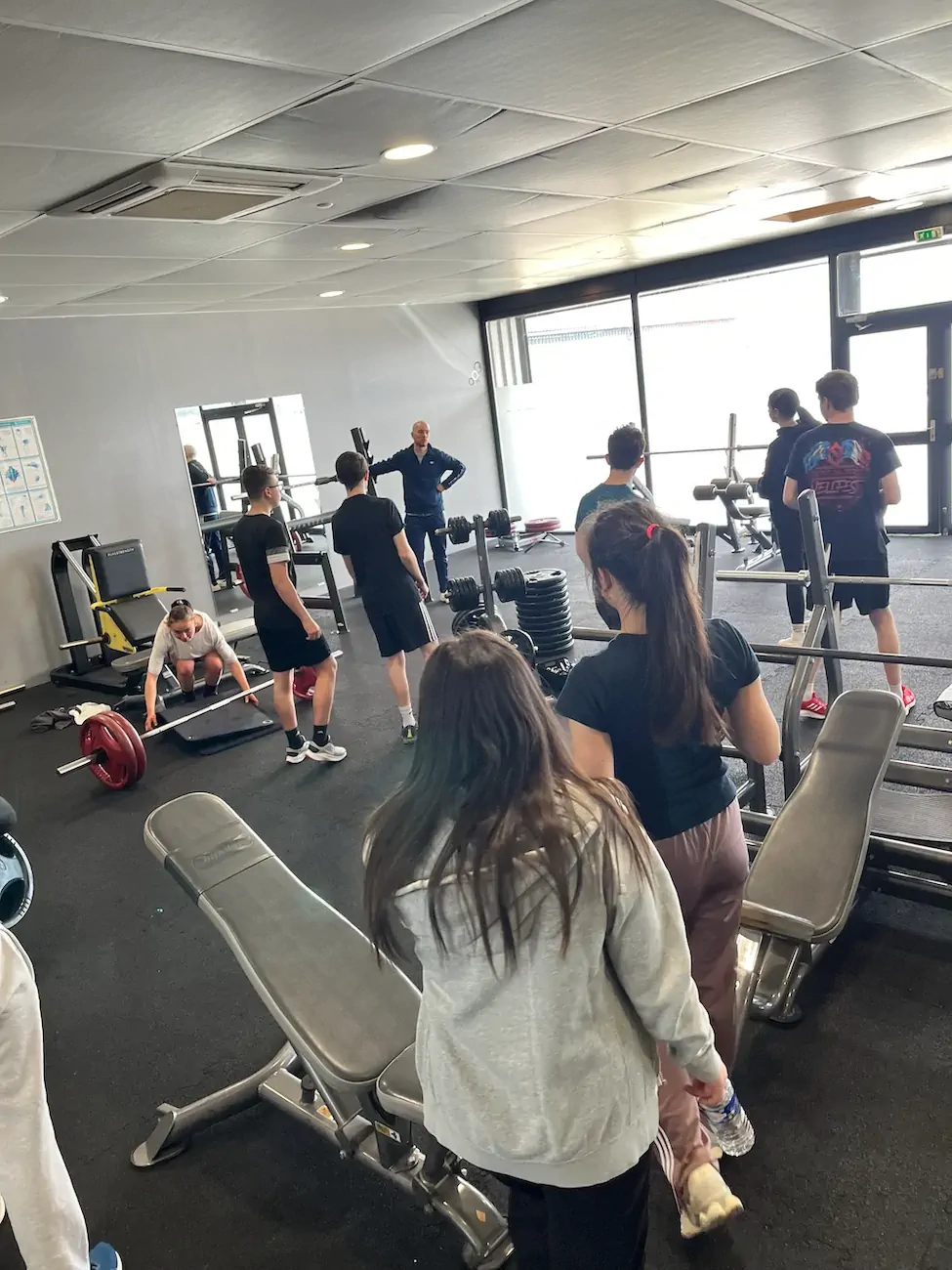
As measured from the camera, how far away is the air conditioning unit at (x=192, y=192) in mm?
2588

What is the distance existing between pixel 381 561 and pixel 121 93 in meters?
2.33

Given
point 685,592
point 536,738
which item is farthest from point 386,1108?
point 685,592

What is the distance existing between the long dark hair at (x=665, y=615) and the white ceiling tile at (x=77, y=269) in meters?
3.13

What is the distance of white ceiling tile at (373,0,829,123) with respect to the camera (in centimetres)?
182

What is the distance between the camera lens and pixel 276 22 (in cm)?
162

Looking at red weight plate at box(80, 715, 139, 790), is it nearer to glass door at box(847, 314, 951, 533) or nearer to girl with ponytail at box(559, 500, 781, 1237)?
girl with ponytail at box(559, 500, 781, 1237)

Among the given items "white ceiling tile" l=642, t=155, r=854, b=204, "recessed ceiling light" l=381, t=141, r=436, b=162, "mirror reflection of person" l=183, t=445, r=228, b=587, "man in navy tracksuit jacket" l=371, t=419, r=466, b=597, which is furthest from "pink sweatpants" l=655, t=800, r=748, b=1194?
"mirror reflection of person" l=183, t=445, r=228, b=587

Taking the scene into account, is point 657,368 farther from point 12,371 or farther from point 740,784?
point 740,784

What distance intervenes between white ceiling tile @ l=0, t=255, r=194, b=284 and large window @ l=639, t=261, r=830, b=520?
437cm

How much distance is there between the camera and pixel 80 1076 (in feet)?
7.93

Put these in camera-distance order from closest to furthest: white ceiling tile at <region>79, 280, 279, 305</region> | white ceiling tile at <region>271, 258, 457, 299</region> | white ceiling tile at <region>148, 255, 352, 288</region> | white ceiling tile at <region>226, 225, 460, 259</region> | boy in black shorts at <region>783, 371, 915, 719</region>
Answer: boy in black shorts at <region>783, 371, 915, 719</region>, white ceiling tile at <region>226, 225, 460, 259</region>, white ceiling tile at <region>148, 255, 352, 288</region>, white ceiling tile at <region>79, 280, 279, 305</region>, white ceiling tile at <region>271, 258, 457, 299</region>

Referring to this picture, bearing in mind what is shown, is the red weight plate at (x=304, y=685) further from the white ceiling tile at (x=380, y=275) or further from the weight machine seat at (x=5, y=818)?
the white ceiling tile at (x=380, y=275)

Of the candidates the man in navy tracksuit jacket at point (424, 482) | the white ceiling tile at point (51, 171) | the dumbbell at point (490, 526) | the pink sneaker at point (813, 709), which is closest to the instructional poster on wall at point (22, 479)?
the man in navy tracksuit jacket at point (424, 482)

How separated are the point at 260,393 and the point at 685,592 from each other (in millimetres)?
6164
